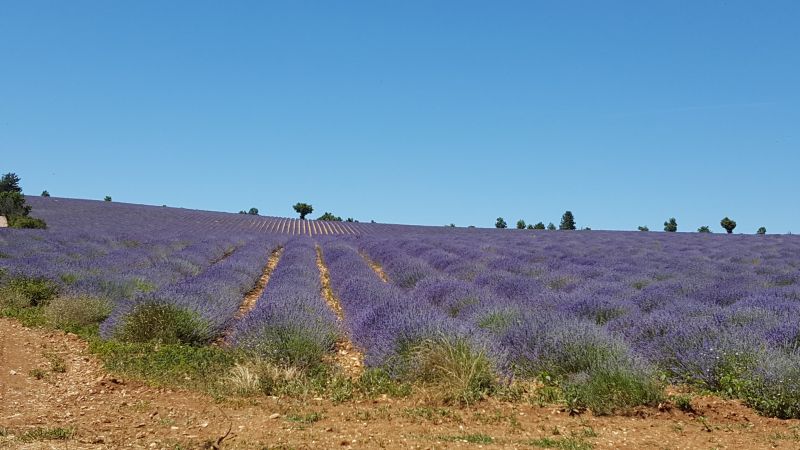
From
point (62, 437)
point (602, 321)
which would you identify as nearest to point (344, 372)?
point (62, 437)

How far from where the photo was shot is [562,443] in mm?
3709

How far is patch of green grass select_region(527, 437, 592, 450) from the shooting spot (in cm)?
361

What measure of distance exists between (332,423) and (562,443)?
1.61 meters

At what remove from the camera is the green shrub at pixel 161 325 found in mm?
7012

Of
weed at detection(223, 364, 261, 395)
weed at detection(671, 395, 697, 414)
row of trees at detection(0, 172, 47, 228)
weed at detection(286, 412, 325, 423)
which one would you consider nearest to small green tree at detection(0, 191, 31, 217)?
row of trees at detection(0, 172, 47, 228)

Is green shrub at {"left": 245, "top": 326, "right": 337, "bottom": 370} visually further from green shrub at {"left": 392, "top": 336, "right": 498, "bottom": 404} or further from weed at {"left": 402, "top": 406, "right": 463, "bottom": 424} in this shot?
weed at {"left": 402, "top": 406, "right": 463, "bottom": 424}

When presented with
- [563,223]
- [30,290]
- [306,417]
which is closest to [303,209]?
[563,223]

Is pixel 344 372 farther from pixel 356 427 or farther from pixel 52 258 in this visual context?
pixel 52 258

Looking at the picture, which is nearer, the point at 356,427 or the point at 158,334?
the point at 356,427

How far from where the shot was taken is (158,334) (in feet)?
23.0

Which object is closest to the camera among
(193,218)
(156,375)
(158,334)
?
(156,375)

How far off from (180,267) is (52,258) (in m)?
2.72

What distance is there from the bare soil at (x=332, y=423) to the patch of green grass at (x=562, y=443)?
2 centimetres

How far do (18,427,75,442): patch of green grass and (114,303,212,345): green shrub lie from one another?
286 cm
